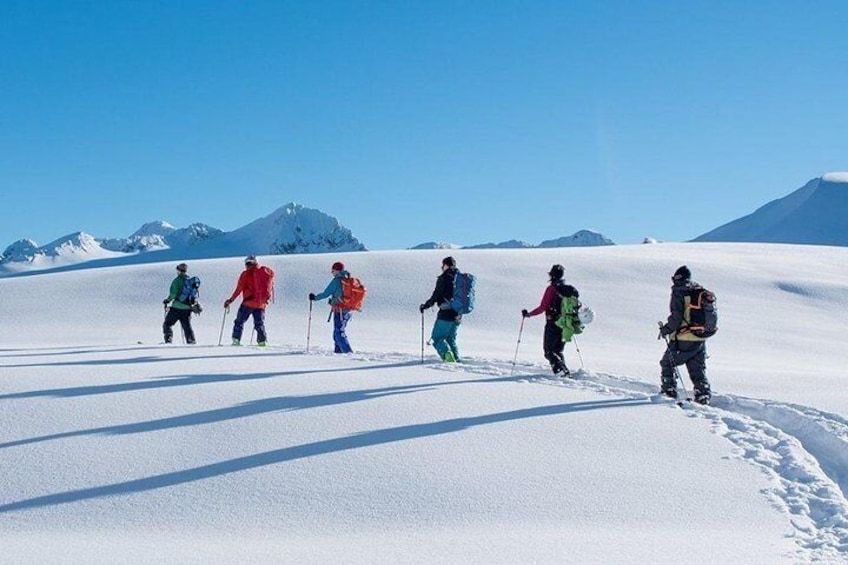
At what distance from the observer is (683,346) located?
33.3 feet

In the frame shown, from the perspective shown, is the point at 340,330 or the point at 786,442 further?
the point at 340,330

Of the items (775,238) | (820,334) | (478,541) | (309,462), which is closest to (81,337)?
(309,462)

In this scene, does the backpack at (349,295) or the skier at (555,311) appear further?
the backpack at (349,295)

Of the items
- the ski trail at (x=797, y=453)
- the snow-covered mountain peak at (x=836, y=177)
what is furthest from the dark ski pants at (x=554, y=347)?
the snow-covered mountain peak at (x=836, y=177)

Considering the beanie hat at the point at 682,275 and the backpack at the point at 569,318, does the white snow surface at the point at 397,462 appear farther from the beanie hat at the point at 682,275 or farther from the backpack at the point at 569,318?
the beanie hat at the point at 682,275

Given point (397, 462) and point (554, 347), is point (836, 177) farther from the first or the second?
point (397, 462)

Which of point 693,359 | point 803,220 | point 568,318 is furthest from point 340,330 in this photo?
point 803,220

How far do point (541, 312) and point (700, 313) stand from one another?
2.61m

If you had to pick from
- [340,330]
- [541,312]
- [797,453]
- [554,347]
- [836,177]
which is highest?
[836,177]

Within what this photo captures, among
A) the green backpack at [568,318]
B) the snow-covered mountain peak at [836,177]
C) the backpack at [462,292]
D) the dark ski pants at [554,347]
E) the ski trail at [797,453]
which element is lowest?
Result: the ski trail at [797,453]

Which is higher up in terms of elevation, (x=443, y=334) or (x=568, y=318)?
(x=568, y=318)

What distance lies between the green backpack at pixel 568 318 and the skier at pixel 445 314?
1739mm

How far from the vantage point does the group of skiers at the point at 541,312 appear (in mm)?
10117

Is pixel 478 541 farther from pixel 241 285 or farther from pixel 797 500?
pixel 241 285
